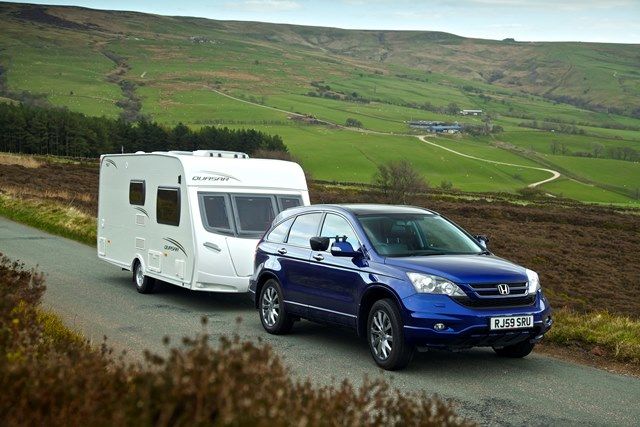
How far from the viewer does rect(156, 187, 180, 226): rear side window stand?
51.7 feet

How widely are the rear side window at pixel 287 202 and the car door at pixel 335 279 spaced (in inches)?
155

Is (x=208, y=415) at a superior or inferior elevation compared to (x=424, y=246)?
superior

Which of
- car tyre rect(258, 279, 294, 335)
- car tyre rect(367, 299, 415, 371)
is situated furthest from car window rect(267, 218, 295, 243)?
car tyre rect(367, 299, 415, 371)

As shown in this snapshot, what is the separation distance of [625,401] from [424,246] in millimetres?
3188

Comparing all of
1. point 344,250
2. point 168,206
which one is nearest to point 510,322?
point 344,250

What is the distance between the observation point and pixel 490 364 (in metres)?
11.0

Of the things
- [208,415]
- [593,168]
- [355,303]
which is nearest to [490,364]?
[355,303]

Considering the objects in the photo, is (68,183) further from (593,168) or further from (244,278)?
(593,168)

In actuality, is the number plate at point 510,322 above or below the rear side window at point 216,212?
above

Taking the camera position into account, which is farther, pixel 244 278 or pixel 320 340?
pixel 244 278

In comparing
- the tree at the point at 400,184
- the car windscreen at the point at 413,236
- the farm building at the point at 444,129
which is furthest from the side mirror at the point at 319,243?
the farm building at the point at 444,129

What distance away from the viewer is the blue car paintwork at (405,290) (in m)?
9.90

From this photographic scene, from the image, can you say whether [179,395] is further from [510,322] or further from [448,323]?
[510,322]

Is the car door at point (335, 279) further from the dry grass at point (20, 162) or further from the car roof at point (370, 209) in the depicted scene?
the dry grass at point (20, 162)
